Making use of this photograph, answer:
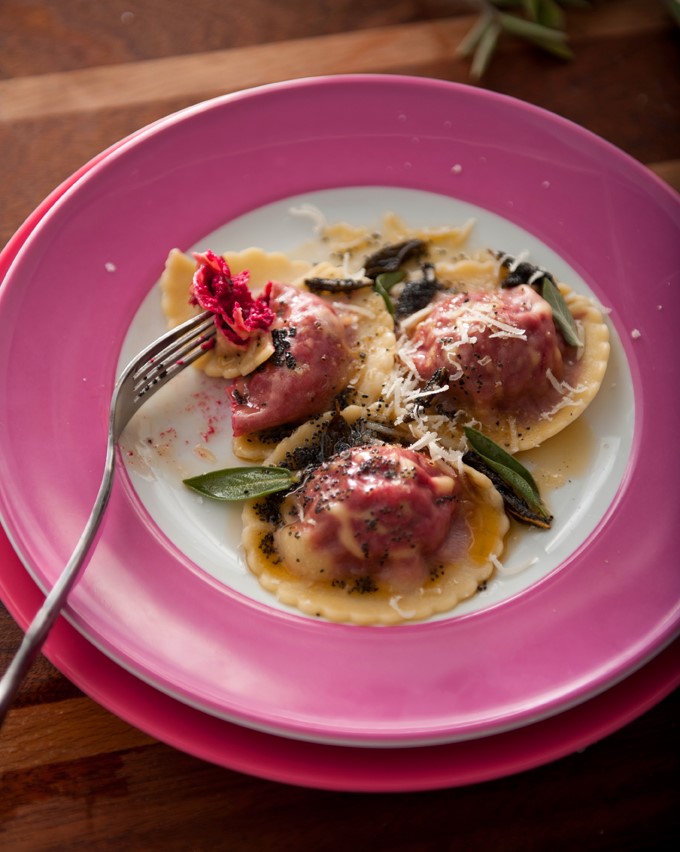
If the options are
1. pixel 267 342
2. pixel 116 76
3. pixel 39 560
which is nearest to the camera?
pixel 39 560

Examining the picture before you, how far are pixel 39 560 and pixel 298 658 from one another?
131 centimetres

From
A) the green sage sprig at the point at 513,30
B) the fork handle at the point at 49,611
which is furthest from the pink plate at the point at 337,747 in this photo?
the green sage sprig at the point at 513,30

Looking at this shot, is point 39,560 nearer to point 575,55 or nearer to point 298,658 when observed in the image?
point 298,658

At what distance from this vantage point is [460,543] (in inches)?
180

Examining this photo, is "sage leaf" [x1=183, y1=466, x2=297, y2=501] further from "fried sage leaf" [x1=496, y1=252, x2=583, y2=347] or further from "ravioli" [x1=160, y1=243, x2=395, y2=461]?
"fried sage leaf" [x1=496, y1=252, x2=583, y2=347]

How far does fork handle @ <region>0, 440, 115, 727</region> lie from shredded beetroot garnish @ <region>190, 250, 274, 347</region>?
3.52ft

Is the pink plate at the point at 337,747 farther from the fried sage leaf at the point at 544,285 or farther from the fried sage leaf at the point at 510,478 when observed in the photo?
the fried sage leaf at the point at 544,285

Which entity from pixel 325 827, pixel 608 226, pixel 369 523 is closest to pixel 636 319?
pixel 608 226

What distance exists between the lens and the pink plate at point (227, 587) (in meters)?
3.92

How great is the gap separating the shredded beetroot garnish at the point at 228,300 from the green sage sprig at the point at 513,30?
291 centimetres

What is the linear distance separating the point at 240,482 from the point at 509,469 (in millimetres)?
1459

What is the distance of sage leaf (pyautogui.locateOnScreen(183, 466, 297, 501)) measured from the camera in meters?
4.49

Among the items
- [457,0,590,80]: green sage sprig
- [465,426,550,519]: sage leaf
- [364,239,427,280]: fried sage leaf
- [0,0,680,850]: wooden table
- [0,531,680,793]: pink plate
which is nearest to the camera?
[0,531,680,793]: pink plate

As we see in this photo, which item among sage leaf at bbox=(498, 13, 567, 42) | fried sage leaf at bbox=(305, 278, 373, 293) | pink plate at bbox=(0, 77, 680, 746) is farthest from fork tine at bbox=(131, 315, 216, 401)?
sage leaf at bbox=(498, 13, 567, 42)
